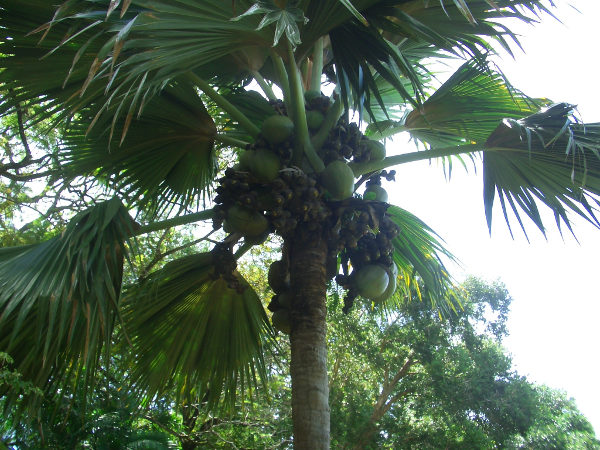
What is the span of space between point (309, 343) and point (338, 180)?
1.00 metres

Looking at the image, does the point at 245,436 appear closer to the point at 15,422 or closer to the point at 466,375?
the point at 466,375

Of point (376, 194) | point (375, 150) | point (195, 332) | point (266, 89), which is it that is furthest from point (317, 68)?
point (195, 332)

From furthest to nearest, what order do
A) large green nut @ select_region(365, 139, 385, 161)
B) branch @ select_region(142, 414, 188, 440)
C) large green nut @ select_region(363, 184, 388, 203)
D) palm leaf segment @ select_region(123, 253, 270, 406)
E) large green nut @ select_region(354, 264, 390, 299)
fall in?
1. branch @ select_region(142, 414, 188, 440)
2. palm leaf segment @ select_region(123, 253, 270, 406)
3. large green nut @ select_region(365, 139, 385, 161)
4. large green nut @ select_region(363, 184, 388, 203)
5. large green nut @ select_region(354, 264, 390, 299)

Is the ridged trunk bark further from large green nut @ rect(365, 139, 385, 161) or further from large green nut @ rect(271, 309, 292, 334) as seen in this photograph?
large green nut @ rect(365, 139, 385, 161)

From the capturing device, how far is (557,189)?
3691mm

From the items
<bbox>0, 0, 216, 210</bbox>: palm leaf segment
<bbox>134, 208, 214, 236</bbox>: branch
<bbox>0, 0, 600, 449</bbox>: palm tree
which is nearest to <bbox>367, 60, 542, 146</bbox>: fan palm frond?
<bbox>0, 0, 600, 449</bbox>: palm tree

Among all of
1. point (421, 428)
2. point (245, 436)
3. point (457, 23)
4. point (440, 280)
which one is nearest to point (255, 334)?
point (440, 280)

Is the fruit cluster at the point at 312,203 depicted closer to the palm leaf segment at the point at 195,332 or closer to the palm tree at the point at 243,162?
the palm tree at the point at 243,162

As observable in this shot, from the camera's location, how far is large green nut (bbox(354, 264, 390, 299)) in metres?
3.54

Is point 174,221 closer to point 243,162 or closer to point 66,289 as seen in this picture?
point 243,162

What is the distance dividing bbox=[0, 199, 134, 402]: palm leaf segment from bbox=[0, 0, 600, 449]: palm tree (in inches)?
0.6

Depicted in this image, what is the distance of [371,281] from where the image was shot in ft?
11.6

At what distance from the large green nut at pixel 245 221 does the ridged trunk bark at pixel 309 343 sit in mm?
269

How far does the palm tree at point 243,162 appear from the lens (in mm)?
2854
